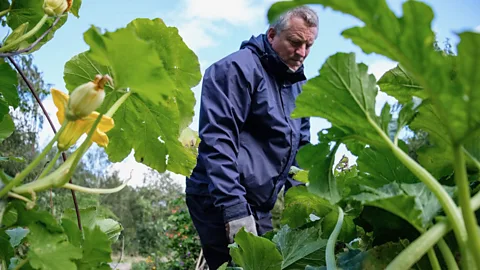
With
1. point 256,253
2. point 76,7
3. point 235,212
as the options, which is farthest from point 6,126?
point 235,212

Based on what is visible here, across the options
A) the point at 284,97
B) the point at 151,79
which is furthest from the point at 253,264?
the point at 284,97

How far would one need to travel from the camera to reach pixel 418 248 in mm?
349

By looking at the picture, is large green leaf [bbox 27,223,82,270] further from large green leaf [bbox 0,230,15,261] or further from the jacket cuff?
the jacket cuff

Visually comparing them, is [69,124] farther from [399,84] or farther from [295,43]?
[295,43]

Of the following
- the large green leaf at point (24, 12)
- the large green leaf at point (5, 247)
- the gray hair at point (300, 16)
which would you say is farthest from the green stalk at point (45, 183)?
the gray hair at point (300, 16)

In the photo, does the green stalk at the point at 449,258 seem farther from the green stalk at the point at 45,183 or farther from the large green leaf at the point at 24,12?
the large green leaf at the point at 24,12

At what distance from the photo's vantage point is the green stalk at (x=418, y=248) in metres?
0.34

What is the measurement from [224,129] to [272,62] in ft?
1.62

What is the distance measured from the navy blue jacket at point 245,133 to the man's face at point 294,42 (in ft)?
0.14

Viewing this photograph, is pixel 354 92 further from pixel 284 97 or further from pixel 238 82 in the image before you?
pixel 284 97

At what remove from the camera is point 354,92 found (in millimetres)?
406

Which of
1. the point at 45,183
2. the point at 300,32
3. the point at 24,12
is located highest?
the point at 300,32

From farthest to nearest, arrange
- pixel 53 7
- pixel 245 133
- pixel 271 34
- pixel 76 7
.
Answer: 1. pixel 271 34
2. pixel 245 133
3. pixel 76 7
4. pixel 53 7

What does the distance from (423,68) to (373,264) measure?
204mm
